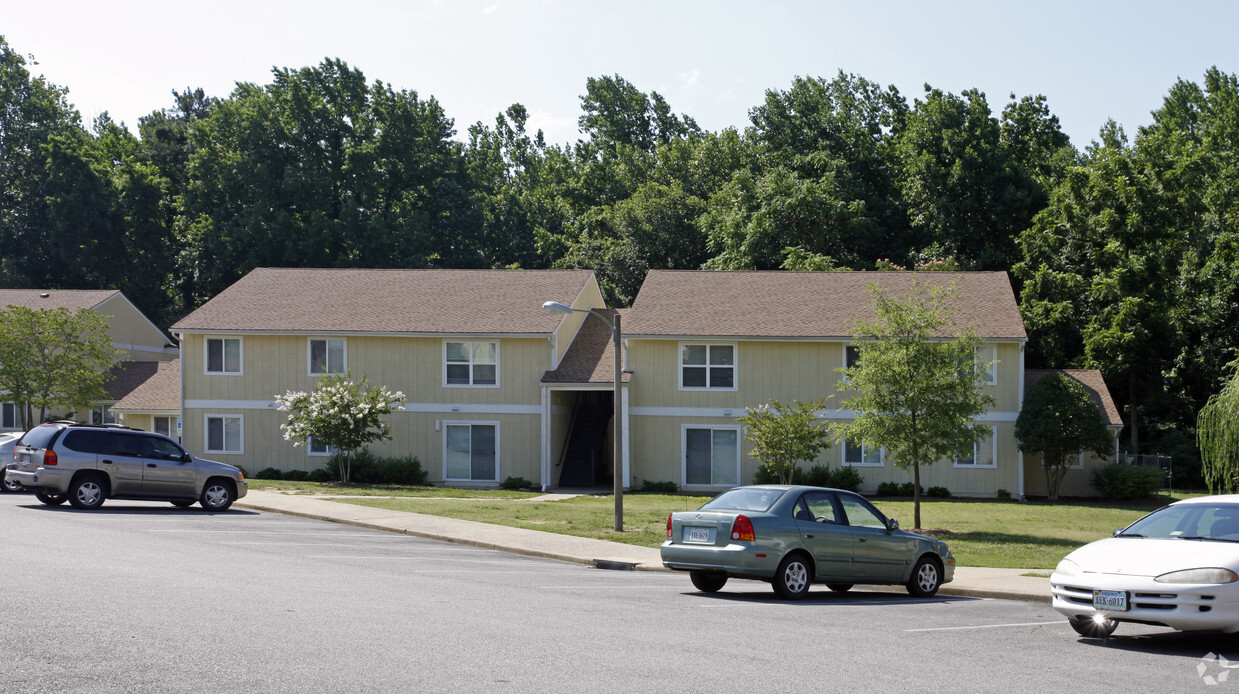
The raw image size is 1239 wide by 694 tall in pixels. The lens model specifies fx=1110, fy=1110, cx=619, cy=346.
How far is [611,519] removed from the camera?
84.3 ft

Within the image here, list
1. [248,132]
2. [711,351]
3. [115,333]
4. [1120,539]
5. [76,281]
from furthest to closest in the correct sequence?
1. [76,281]
2. [248,132]
3. [115,333]
4. [711,351]
5. [1120,539]

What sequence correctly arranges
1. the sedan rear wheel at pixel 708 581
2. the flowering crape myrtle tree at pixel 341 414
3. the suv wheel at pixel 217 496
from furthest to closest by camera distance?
the flowering crape myrtle tree at pixel 341 414 → the suv wheel at pixel 217 496 → the sedan rear wheel at pixel 708 581

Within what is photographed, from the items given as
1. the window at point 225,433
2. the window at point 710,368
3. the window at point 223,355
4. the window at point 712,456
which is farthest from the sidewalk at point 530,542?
the window at point 710,368

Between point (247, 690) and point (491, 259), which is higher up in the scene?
point (491, 259)

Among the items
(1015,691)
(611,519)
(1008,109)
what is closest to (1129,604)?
(1015,691)

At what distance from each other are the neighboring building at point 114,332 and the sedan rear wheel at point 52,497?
66.5 ft

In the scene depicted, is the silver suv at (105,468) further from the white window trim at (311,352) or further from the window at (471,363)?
the white window trim at (311,352)

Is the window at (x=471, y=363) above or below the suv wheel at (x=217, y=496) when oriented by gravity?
above

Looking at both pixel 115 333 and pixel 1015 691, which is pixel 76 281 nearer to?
pixel 115 333

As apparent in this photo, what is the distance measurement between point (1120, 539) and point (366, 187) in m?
56.4

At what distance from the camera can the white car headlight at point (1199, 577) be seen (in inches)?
415

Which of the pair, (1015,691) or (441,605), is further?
(441,605)

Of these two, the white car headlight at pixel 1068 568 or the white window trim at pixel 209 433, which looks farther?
the white window trim at pixel 209 433

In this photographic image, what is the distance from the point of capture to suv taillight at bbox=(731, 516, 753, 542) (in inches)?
567
